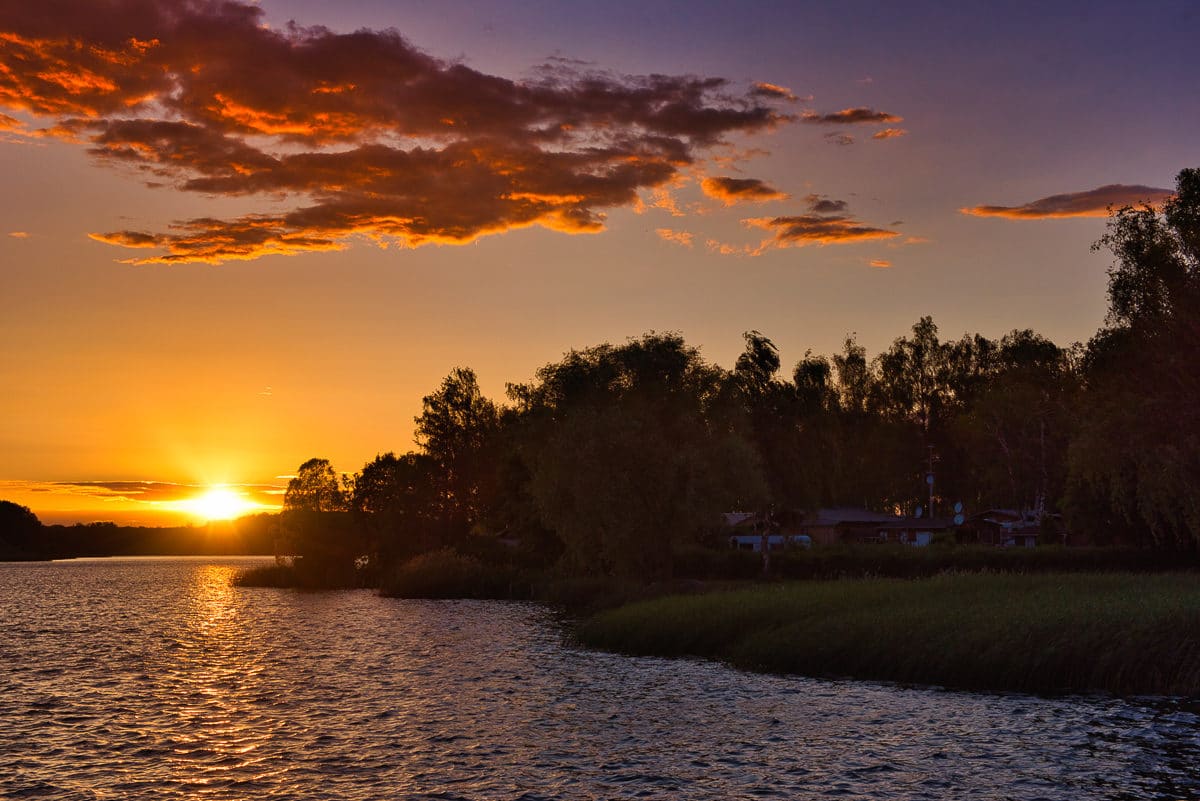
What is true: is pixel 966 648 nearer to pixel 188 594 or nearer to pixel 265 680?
pixel 265 680

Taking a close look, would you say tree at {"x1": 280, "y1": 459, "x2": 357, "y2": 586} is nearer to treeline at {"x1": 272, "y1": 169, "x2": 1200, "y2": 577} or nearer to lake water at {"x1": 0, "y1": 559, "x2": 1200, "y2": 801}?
treeline at {"x1": 272, "y1": 169, "x2": 1200, "y2": 577}

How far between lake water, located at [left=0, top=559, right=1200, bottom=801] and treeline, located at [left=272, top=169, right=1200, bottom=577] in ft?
83.7

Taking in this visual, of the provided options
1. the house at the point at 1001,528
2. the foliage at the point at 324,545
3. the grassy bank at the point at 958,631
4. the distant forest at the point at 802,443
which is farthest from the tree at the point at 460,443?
the grassy bank at the point at 958,631

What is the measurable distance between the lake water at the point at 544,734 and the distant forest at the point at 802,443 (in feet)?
85.3

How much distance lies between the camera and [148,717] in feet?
122

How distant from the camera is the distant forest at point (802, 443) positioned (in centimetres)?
6078

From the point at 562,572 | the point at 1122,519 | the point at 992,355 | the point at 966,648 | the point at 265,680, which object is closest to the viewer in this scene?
the point at 966,648

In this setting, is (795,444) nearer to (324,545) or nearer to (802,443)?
(802,443)

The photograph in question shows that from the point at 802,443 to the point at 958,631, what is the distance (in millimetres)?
79067

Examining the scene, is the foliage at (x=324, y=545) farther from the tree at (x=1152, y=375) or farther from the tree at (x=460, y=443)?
the tree at (x=1152, y=375)

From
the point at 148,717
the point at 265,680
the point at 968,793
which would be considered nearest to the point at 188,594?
the point at 265,680

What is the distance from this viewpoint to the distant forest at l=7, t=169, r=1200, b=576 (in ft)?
199

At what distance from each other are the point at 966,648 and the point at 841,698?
5801mm

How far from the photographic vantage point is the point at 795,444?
11631 cm
